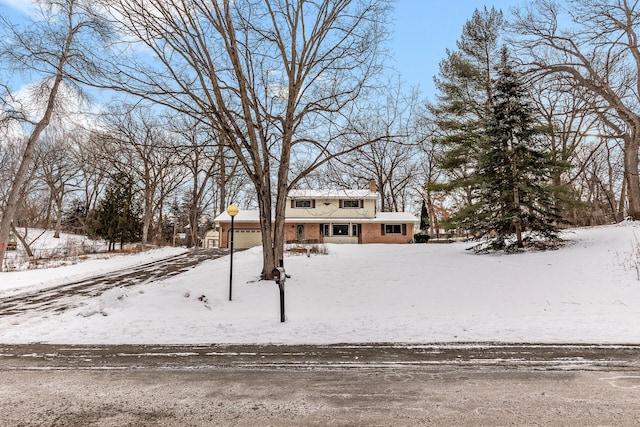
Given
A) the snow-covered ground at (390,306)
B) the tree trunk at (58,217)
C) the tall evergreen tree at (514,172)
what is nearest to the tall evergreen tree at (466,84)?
the tall evergreen tree at (514,172)

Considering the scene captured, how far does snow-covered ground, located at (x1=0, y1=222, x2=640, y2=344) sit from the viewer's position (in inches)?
215

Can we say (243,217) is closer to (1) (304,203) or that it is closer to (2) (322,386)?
(1) (304,203)

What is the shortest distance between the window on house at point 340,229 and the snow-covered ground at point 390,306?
1807cm

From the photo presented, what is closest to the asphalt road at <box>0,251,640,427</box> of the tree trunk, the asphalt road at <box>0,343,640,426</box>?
the asphalt road at <box>0,343,640,426</box>

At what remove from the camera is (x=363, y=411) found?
111 inches

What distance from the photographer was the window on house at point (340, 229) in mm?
30406

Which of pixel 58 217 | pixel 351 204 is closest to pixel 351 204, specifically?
pixel 351 204

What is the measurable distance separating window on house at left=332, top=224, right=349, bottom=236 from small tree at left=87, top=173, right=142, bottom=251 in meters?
16.4

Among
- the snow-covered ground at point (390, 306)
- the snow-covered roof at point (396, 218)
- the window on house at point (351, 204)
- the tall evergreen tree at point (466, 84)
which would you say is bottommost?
the snow-covered ground at point (390, 306)

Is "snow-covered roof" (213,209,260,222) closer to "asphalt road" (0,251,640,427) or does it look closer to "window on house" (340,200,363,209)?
"window on house" (340,200,363,209)

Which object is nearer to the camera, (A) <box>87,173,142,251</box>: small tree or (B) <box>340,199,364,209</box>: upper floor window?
(A) <box>87,173,142,251</box>: small tree

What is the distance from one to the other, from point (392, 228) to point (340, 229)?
455cm

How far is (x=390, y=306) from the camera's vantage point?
759cm

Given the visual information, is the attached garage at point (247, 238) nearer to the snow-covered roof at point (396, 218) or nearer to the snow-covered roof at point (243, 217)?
the snow-covered roof at point (243, 217)
